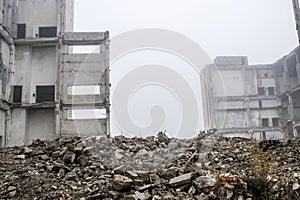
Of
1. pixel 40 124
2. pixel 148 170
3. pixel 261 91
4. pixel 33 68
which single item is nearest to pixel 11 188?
pixel 148 170

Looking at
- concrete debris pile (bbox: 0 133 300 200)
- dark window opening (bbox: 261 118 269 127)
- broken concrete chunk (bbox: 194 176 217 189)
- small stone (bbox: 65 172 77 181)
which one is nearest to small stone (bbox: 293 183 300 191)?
concrete debris pile (bbox: 0 133 300 200)

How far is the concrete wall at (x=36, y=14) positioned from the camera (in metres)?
16.8

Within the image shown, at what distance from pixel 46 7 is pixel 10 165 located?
12389 millimetres

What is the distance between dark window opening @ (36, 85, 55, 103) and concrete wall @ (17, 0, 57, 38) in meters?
2.92

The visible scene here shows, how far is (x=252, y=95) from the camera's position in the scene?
24141 mm

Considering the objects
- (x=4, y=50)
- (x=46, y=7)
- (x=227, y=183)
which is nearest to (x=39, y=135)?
(x=4, y=50)

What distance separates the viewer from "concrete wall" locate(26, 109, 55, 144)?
15797 millimetres

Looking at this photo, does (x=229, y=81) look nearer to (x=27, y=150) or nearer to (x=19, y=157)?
(x=27, y=150)

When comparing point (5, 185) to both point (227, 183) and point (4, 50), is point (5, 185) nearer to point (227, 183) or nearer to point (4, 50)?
point (227, 183)

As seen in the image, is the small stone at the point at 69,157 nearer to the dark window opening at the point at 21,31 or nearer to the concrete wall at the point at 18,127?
the concrete wall at the point at 18,127

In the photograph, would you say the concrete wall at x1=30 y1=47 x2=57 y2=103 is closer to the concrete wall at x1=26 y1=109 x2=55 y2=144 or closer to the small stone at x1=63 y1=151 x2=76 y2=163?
the concrete wall at x1=26 y1=109 x2=55 y2=144

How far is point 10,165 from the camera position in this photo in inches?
262

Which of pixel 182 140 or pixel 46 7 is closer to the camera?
pixel 182 140

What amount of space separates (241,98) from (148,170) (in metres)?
19.4
